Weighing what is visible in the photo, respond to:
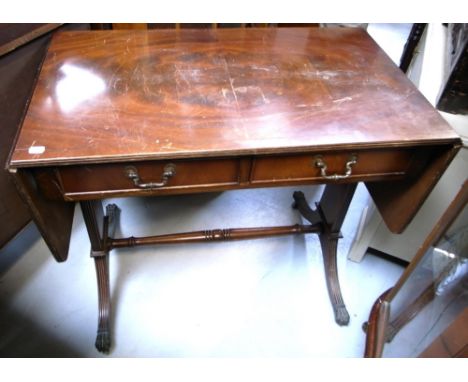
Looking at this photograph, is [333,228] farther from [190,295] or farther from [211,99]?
[211,99]

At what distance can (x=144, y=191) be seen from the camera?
34.7 inches

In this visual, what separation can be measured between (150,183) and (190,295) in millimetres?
739

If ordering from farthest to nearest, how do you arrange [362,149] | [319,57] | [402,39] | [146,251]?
[402,39]
[146,251]
[319,57]
[362,149]

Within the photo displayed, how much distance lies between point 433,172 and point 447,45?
2.42 ft

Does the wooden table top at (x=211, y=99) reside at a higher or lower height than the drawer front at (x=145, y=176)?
higher

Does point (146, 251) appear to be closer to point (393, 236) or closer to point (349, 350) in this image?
point (349, 350)

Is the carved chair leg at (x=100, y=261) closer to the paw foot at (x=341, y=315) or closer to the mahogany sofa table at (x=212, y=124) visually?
the mahogany sofa table at (x=212, y=124)

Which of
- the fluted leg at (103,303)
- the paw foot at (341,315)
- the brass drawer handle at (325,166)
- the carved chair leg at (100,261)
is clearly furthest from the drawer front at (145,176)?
the paw foot at (341,315)

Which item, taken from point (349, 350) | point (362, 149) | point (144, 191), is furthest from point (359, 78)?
point (349, 350)

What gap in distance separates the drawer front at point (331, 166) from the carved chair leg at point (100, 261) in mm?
635

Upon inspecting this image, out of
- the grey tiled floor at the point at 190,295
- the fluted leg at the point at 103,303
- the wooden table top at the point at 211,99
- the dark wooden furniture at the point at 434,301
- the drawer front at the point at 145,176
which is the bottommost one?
the grey tiled floor at the point at 190,295

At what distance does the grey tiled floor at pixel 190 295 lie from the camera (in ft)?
4.28

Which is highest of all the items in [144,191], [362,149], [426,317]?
[362,149]
